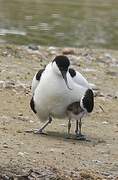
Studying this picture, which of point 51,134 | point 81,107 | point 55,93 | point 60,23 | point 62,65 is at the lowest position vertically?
point 60,23

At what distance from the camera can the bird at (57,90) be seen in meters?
8.37

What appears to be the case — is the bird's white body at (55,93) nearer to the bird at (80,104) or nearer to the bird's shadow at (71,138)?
the bird at (80,104)

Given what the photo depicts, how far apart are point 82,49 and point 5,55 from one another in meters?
3.90

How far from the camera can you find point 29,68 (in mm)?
14469

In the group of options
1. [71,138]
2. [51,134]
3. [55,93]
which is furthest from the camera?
[51,134]

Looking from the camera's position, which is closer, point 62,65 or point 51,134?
point 62,65

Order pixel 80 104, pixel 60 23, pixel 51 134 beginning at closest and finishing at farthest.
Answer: pixel 80 104 → pixel 51 134 → pixel 60 23

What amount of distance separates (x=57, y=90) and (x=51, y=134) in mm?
809

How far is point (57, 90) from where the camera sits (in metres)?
8.40

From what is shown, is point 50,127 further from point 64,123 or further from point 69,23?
point 69,23

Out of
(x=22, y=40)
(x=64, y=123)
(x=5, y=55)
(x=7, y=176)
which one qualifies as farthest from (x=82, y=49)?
(x=7, y=176)

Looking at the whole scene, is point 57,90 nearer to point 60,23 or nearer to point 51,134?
point 51,134

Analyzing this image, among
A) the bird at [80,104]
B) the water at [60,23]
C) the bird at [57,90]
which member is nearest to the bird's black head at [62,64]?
the bird at [57,90]

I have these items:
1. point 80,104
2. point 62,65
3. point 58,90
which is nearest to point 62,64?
point 62,65
